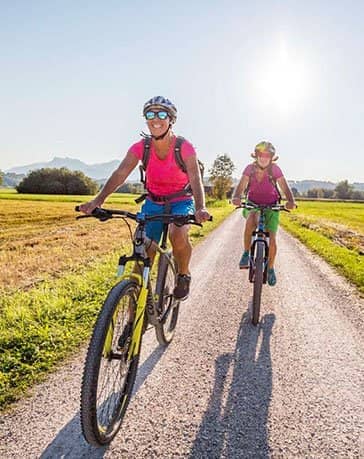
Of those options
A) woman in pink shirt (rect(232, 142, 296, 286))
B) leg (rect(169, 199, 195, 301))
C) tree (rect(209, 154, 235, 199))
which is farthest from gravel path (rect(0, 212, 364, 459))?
tree (rect(209, 154, 235, 199))

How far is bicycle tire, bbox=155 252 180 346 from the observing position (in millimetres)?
4023

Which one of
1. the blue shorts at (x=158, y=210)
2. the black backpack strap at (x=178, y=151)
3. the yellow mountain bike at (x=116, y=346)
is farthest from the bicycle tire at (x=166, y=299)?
the black backpack strap at (x=178, y=151)

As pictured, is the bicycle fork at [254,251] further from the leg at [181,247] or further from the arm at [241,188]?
the leg at [181,247]

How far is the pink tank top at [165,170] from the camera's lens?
151 inches

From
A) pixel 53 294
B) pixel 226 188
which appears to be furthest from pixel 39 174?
pixel 53 294

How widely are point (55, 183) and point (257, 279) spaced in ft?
313

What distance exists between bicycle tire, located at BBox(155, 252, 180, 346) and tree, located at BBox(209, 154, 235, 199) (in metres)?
65.9

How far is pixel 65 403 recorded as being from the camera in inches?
126

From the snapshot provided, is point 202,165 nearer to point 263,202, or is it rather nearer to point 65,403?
point 263,202

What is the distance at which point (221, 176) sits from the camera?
70.5 metres

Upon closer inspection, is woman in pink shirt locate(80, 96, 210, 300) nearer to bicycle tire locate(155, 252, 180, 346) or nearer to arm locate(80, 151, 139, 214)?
arm locate(80, 151, 139, 214)

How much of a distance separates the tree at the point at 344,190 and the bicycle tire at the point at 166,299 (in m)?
147

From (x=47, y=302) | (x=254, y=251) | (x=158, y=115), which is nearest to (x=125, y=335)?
(x=158, y=115)

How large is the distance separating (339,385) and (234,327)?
1.79m
